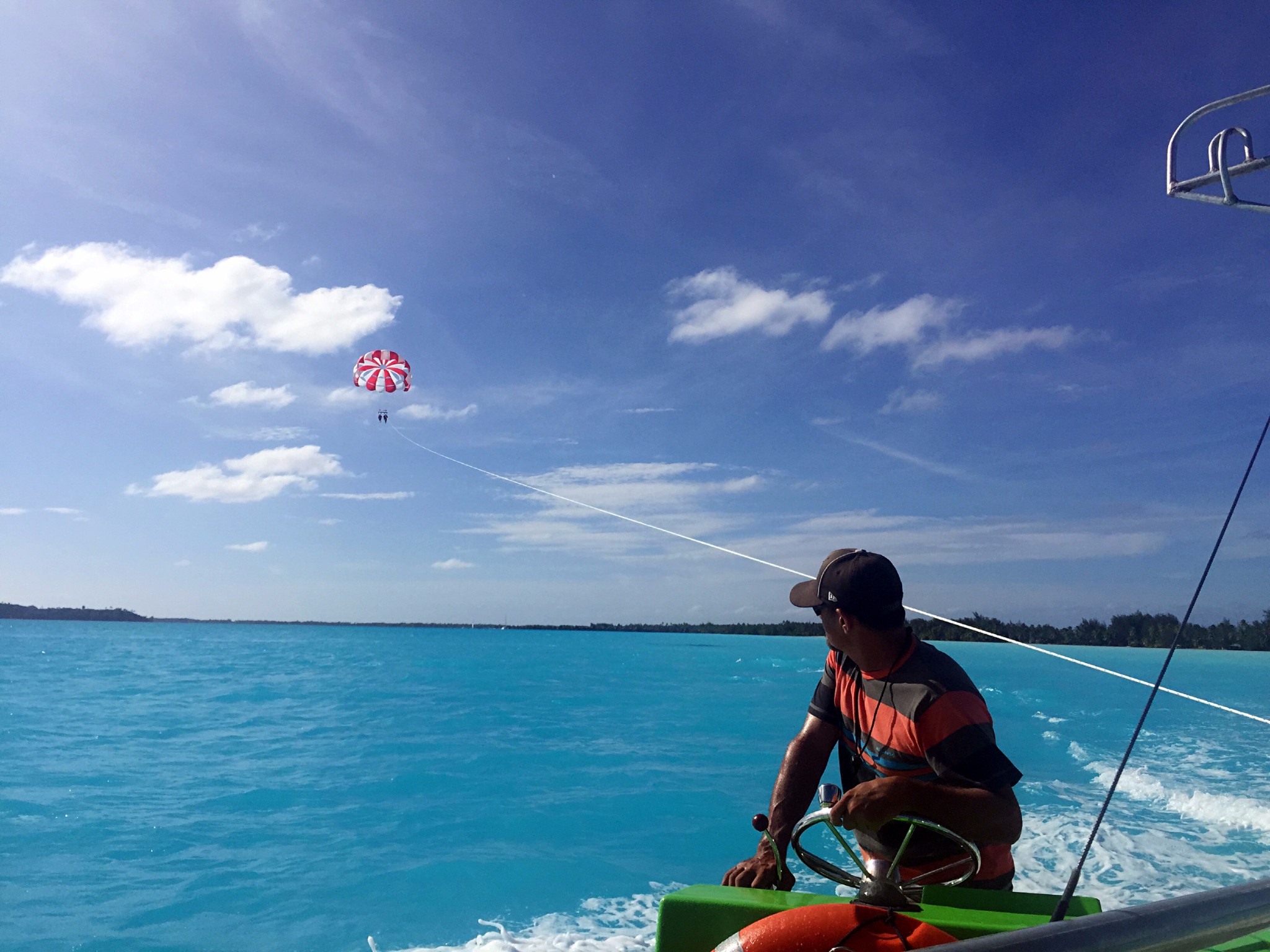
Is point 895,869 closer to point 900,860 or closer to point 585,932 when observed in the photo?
point 900,860

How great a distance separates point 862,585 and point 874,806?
62 centimetres

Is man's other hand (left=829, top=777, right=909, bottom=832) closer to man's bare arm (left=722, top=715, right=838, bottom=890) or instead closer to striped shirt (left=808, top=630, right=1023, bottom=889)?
striped shirt (left=808, top=630, right=1023, bottom=889)

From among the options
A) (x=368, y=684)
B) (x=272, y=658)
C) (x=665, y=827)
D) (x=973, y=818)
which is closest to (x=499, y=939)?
(x=665, y=827)

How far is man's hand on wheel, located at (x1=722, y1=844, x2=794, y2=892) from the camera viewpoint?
2.49 metres

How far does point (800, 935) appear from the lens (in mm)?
1703

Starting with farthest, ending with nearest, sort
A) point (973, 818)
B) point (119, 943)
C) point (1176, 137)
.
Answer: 1. point (119, 943)
2. point (1176, 137)
3. point (973, 818)

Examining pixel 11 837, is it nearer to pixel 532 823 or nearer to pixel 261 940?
pixel 261 940

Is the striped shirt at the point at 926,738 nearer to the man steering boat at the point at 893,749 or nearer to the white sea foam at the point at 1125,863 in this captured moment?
the man steering boat at the point at 893,749

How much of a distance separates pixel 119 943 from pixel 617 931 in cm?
552

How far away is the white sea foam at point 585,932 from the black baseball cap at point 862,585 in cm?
583

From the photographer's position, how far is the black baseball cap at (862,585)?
92.4 inches

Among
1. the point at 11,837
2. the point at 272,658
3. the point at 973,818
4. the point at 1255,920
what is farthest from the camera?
the point at 272,658

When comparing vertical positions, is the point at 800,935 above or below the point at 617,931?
above

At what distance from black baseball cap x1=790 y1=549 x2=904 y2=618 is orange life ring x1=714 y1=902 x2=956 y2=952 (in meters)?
0.84
